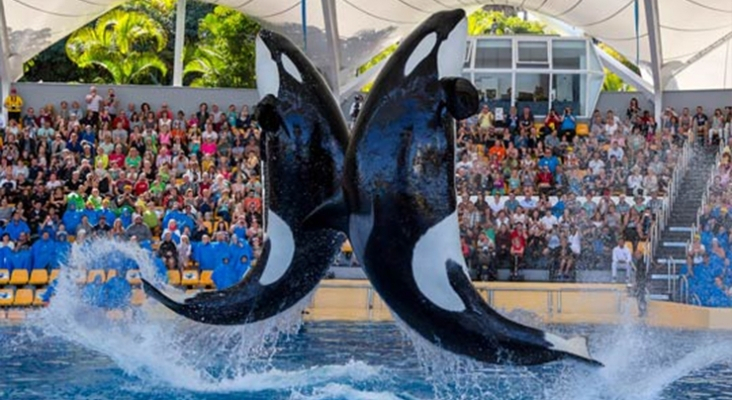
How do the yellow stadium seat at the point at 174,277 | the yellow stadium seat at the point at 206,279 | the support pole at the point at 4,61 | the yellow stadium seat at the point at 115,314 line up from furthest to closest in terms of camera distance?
the support pole at the point at 4,61 → the yellow stadium seat at the point at 174,277 → the yellow stadium seat at the point at 206,279 → the yellow stadium seat at the point at 115,314

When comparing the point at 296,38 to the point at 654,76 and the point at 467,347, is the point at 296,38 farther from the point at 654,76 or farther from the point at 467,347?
the point at 467,347

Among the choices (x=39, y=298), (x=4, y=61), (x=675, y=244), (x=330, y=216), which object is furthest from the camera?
(x=4, y=61)

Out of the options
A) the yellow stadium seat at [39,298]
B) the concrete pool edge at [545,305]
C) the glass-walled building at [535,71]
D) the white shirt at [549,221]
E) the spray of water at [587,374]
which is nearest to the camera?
the spray of water at [587,374]

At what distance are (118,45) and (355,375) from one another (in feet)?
121

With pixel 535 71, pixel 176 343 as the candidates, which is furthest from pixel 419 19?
pixel 176 343

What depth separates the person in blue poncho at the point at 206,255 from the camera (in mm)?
22812

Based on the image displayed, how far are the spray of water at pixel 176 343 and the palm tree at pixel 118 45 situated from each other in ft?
93.2

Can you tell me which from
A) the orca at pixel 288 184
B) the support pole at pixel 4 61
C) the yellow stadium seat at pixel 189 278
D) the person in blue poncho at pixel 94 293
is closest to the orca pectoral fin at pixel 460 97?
the orca at pixel 288 184

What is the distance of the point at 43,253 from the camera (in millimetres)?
23109

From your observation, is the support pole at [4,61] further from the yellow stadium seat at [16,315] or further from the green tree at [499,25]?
the green tree at [499,25]

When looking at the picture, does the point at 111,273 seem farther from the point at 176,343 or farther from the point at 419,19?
the point at 419,19

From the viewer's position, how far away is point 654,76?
3341 cm

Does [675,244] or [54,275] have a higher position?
[675,244]

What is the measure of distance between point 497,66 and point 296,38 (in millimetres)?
5447
